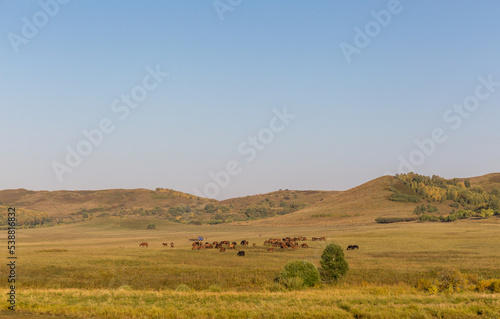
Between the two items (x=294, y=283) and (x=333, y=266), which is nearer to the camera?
(x=294, y=283)

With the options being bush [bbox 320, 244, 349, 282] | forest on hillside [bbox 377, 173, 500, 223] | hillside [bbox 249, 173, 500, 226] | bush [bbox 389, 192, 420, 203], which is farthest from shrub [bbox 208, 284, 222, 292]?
bush [bbox 389, 192, 420, 203]

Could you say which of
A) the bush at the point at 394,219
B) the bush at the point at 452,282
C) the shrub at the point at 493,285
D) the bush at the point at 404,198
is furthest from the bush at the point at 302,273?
the bush at the point at 404,198

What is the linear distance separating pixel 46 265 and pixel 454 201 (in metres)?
122

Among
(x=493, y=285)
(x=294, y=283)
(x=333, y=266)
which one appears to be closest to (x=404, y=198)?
(x=333, y=266)

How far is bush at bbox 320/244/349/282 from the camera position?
30625 mm

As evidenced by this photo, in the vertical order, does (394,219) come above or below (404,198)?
below

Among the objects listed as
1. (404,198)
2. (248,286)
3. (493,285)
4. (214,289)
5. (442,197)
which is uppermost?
(404,198)

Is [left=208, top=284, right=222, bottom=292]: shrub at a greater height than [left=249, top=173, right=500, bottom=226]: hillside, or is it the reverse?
[left=249, top=173, right=500, bottom=226]: hillside

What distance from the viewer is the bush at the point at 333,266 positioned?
30625mm

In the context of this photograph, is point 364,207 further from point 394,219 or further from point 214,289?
point 214,289

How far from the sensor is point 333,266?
30797mm

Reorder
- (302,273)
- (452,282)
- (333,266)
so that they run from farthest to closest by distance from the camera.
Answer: (333,266) → (302,273) → (452,282)

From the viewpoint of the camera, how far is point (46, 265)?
38438mm

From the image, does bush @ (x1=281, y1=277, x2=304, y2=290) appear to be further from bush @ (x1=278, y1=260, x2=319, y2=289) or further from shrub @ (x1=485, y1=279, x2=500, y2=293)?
shrub @ (x1=485, y1=279, x2=500, y2=293)
